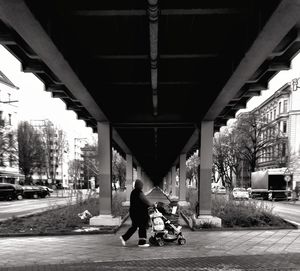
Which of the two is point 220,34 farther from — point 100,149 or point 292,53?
point 100,149

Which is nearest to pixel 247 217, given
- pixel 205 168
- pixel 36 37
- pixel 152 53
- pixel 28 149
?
pixel 205 168

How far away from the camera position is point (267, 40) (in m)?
6.90

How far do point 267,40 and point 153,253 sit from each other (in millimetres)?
5291

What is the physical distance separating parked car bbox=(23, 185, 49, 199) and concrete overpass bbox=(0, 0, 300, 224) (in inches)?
1503

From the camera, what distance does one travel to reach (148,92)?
1428 centimetres

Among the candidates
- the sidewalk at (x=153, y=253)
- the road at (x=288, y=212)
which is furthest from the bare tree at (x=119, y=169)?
the sidewalk at (x=153, y=253)

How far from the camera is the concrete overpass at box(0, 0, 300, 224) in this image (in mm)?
6688

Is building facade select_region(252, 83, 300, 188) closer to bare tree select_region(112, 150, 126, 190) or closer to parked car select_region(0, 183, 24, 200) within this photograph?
bare tree select_region(112, 150, 126, 190)

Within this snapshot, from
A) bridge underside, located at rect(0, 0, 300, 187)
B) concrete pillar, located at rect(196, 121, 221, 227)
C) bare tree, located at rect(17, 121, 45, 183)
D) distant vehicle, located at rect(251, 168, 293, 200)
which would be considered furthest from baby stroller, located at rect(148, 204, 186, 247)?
bare tree, located at rect(17, 121, 45, 183)

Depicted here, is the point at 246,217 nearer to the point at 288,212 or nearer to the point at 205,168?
the point at 205,168

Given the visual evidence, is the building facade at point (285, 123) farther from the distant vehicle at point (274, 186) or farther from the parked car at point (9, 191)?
the parked car at point (9, 191)

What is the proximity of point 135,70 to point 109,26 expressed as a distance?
11.2 feet

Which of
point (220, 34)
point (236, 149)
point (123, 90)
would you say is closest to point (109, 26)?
→ point (220, 34)

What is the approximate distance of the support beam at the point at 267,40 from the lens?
223 inches
